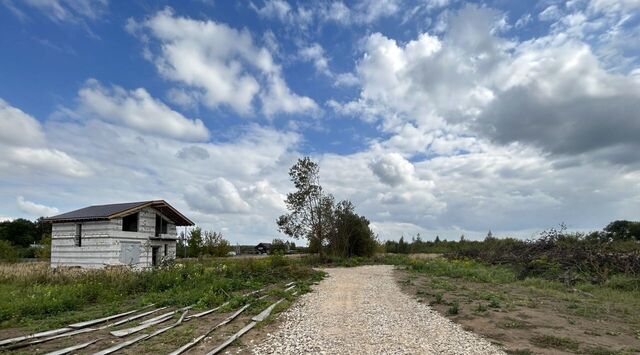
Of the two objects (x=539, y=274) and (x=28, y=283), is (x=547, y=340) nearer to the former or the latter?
(x=539, y=274)

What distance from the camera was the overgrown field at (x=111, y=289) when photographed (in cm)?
1001

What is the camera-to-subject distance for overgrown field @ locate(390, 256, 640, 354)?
7.61m

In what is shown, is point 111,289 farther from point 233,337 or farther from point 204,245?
point 204,245

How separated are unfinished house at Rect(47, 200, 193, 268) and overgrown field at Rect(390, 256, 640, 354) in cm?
1497

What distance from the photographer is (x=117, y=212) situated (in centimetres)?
2262

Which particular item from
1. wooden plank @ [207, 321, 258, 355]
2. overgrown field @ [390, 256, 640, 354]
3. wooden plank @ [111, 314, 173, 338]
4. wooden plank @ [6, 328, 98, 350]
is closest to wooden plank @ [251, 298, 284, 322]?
wooden plank @ [207, 321, 258, 355]

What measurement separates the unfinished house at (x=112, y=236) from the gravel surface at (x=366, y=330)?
13.7 metres

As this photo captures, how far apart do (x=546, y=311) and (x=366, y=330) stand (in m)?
4.97

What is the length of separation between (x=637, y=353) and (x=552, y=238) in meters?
20.3

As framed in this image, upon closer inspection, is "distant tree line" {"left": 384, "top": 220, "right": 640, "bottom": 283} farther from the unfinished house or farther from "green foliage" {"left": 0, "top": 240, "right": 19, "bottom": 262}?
"green foliage" {"left": 0, "top": 240, "right": 19, "bottom": 262}

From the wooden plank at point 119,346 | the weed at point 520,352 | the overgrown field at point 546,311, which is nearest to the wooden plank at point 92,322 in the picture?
the wooden plank at point 119,346

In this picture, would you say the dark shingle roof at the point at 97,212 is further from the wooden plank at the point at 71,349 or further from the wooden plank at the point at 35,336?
the wooden plank at the point at 71,349

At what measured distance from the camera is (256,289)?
47.0 feet

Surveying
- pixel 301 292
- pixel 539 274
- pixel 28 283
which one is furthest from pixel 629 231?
pixel 28 283
